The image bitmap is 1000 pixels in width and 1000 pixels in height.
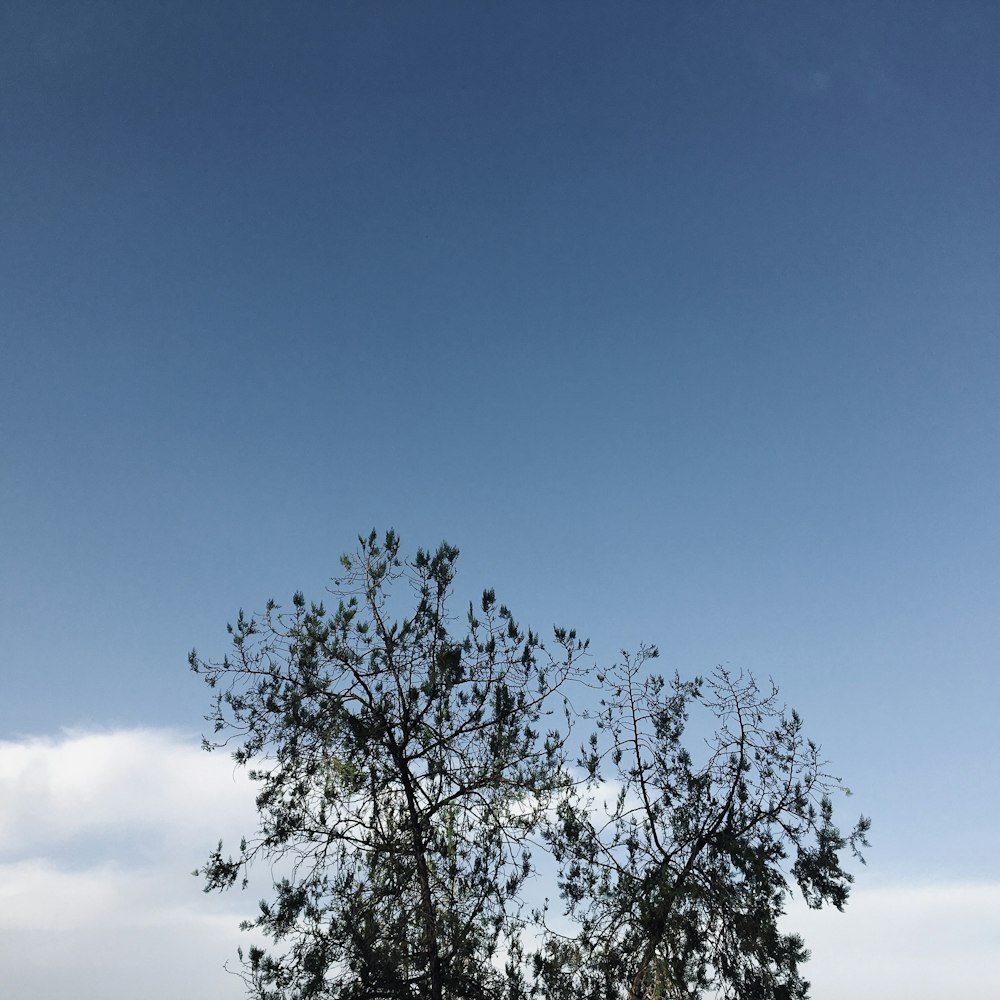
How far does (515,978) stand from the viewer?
373 inches

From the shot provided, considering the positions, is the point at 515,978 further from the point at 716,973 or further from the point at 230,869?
the point at 230,869

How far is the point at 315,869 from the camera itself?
9.40 meters

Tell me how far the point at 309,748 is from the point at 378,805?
3.20ft

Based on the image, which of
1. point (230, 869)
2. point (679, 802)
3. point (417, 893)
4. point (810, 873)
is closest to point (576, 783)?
point (679, 802)

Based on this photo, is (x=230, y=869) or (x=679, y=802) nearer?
(x=230, y=869)

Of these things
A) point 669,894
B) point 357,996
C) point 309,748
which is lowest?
point 357,996

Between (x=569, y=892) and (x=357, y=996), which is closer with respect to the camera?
(x=357, y=996)

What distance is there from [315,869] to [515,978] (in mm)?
2402

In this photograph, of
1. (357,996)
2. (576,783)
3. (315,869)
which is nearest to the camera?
(357,996)

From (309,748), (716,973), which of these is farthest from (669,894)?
(309,748)

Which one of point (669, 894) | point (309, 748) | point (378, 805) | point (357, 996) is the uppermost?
point (309, 748)

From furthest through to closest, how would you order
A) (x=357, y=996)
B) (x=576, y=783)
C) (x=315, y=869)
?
(x=576, y=783)
(x=315, y=869)
(x=357, y=996)

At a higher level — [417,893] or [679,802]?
[679,802]

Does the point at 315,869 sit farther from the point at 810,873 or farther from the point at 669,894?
the point at 810,873
